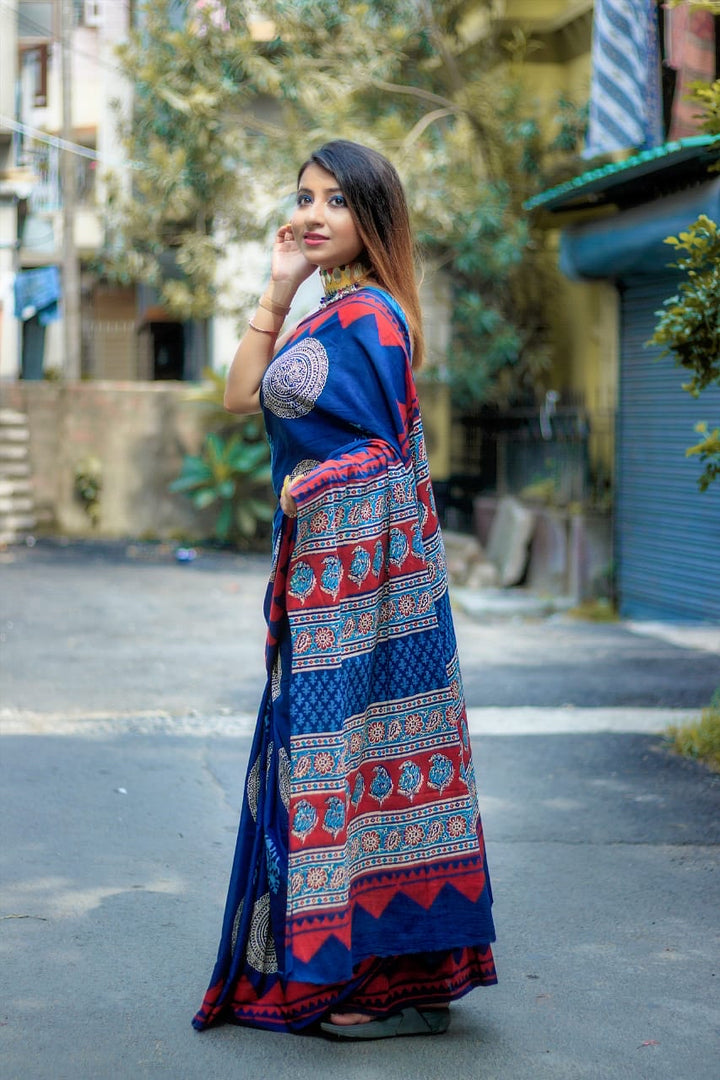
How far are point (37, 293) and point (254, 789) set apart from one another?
2114 centimetres

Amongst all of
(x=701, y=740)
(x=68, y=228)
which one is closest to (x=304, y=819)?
(x=701, y=740)

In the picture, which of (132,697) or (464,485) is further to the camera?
(464,485)

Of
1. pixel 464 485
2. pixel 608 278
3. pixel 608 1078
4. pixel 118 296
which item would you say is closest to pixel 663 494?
pixel 608 278

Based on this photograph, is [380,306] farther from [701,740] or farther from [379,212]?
[701,740]

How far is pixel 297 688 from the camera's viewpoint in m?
3.04

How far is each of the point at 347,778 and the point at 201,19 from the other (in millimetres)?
11118

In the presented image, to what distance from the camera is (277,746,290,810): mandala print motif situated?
10.1 ft

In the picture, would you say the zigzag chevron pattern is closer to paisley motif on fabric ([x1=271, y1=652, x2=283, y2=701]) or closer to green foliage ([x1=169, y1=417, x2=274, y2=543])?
green foliage ([x1=169, y1=417, x2=274, y2=543])

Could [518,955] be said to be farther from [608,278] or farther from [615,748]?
[608,278]

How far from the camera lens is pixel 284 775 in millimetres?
3090

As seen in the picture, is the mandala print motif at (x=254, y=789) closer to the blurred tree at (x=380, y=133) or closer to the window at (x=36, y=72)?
the blurred tree at (x=380, y=133)

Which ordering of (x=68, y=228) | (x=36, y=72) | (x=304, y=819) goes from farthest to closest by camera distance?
(x=36, y=72) → (x=68, y=228) → (x=304, y=819)

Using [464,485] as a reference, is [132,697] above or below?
below

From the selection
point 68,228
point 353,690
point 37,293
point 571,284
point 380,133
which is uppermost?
point 68,228
